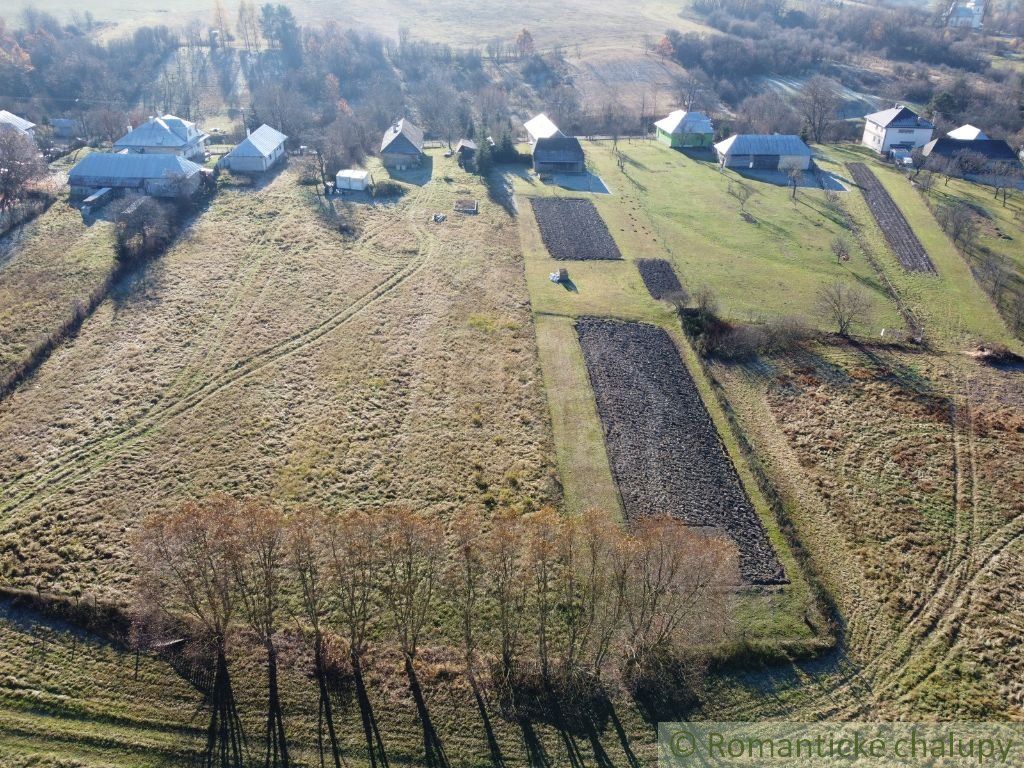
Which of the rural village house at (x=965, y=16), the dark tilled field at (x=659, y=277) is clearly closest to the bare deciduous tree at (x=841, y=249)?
the dark tilled field at (x=659, y=277)

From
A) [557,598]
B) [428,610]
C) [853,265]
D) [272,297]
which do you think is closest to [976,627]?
[557,598]

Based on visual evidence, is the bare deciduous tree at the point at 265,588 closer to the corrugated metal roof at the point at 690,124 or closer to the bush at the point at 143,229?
the bush at the point at 143,229

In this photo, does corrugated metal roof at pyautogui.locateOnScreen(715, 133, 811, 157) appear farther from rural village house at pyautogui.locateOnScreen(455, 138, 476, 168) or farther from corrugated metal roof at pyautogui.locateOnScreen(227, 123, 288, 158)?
corrugated metal roof at pyautogui.locateOnScreen(227, 123, 288, 158)

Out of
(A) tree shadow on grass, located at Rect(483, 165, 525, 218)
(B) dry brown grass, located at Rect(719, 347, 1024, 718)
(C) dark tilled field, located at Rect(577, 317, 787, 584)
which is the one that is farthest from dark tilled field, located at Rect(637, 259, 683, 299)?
(A) tree shadow on grass, located at Rect(483, 165, 525, 218)

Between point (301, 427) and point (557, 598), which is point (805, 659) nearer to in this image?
point (557, 598)

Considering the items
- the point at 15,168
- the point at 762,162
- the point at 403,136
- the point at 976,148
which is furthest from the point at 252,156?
the point at 976,148
